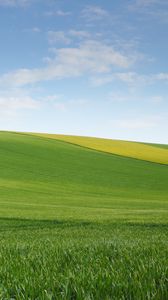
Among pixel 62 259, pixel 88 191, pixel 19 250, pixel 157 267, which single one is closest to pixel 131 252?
pixel 62 259

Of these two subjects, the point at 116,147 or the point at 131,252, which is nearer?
the point at 131,252

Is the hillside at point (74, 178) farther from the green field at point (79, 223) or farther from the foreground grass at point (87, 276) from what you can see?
the foreground grass at point (87, 276)

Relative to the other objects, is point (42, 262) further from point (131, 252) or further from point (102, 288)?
point (102, 288)

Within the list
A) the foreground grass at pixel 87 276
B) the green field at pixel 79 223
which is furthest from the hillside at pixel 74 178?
the foreground grass at pixel 87 276

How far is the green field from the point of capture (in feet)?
10.9

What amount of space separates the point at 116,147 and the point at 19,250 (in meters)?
99.6

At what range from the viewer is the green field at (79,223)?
3334 mm

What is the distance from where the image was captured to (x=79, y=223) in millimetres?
22703

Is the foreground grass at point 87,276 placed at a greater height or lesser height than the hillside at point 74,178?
greater

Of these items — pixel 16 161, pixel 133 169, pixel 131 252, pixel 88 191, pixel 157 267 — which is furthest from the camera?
pixel 133 169

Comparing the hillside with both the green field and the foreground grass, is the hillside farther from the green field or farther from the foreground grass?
the foreground grass

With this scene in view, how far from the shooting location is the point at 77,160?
78.2m

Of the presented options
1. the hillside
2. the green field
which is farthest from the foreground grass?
the hillside

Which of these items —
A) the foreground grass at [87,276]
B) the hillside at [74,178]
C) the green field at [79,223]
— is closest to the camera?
the foreground grass at [87,276]
